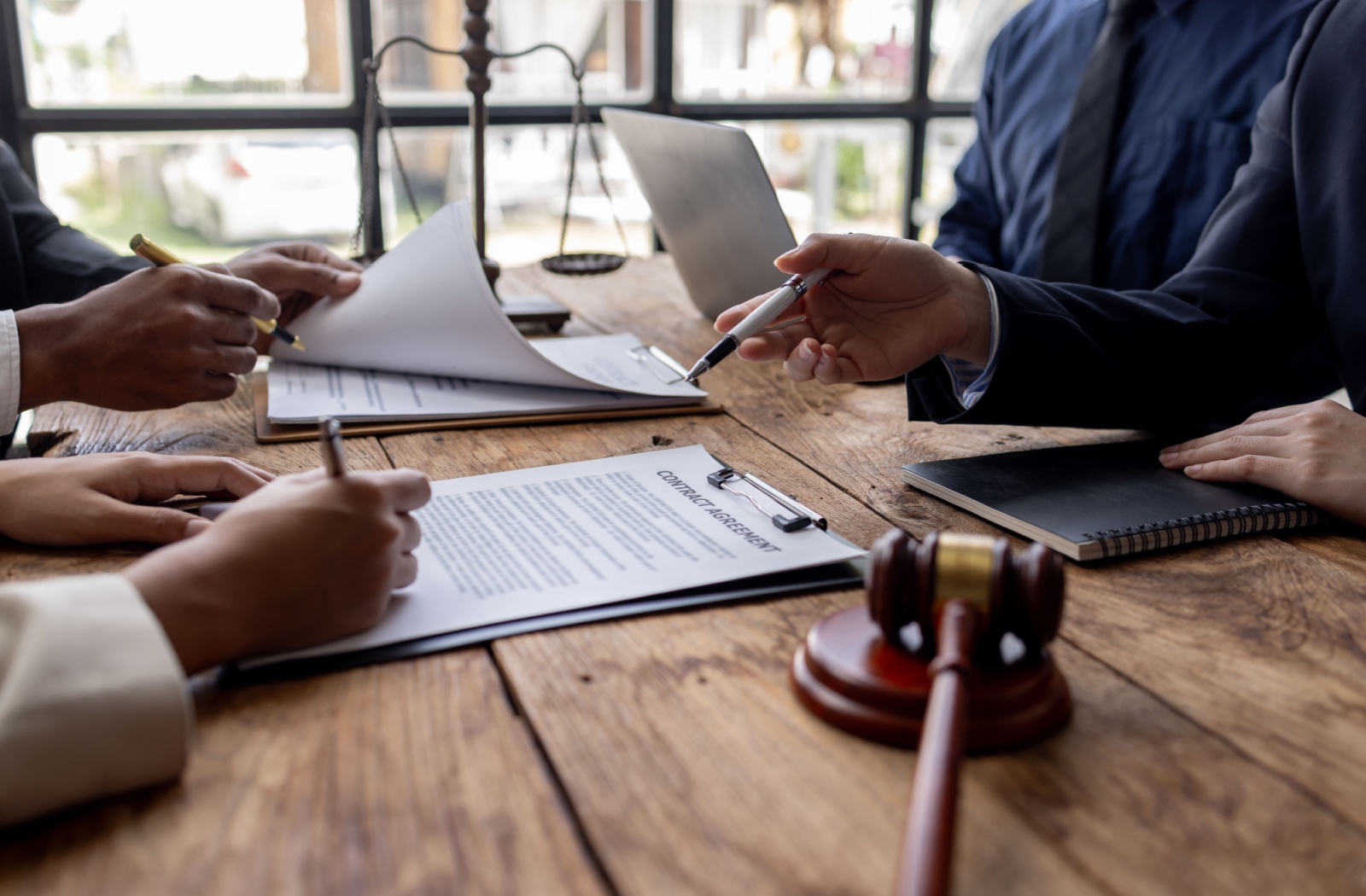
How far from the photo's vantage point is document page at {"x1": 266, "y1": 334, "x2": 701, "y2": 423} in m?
1.17

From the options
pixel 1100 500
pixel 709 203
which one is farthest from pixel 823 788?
pixel 709 203

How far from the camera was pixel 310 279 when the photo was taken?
1379mm

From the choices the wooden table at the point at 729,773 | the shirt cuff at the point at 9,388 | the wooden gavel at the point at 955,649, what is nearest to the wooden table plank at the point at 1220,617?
the wooden table at the point at 729,773

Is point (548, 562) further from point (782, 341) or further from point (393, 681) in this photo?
point (782, 341)

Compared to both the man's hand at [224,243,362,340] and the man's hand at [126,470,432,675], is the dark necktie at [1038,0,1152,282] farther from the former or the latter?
the man's hand at [126,470,432,675]

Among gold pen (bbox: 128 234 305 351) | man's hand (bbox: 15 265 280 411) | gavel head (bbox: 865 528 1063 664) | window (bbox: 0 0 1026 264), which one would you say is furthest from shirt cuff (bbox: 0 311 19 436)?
window (bbox: 0 0 1026 264)

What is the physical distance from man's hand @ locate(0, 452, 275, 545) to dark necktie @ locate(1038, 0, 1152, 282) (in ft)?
4.17

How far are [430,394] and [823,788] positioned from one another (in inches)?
32.6

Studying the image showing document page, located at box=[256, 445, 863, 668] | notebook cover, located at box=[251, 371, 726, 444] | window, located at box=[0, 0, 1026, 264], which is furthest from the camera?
window, located at box=[0, 0, 1026, 264]

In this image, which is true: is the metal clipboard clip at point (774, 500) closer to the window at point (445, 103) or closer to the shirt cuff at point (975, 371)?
the shirt cuff at point (975, 371)

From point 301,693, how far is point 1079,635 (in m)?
0.48

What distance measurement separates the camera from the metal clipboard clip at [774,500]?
0.85 metres

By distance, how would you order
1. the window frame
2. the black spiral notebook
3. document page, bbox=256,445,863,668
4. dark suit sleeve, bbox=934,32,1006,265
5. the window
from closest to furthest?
document page, bbox=256,445,863,668, the black spiral notebook, dark suit sleeve, bbox=934,32,1006,265, the window frame, the window

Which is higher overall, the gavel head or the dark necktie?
the dark necktie
